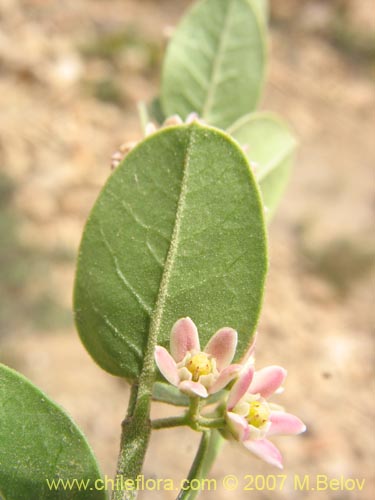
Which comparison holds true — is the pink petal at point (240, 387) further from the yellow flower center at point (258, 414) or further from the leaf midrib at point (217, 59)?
the leaf midrib at point (217, 59)

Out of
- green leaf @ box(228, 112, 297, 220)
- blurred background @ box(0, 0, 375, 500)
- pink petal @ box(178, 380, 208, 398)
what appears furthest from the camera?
blurred background @ box(0, 0, 375, 500)

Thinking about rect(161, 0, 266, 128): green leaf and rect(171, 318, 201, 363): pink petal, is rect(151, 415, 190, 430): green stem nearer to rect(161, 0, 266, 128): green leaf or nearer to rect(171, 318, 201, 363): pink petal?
rect(171, 318, 201, 363): pink petal

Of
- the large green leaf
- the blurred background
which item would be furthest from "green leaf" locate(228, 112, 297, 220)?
the blurred background

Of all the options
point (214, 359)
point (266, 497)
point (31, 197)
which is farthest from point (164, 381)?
point (31, 197)

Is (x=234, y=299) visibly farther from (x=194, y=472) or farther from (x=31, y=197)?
(x=31, y=197)

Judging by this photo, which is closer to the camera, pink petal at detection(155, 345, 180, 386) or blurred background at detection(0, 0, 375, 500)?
pink petal at detection(155, 345, 180, 386)

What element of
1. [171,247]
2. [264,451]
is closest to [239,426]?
[264,451]

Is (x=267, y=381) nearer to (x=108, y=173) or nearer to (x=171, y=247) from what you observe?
(x=171, y=247)
